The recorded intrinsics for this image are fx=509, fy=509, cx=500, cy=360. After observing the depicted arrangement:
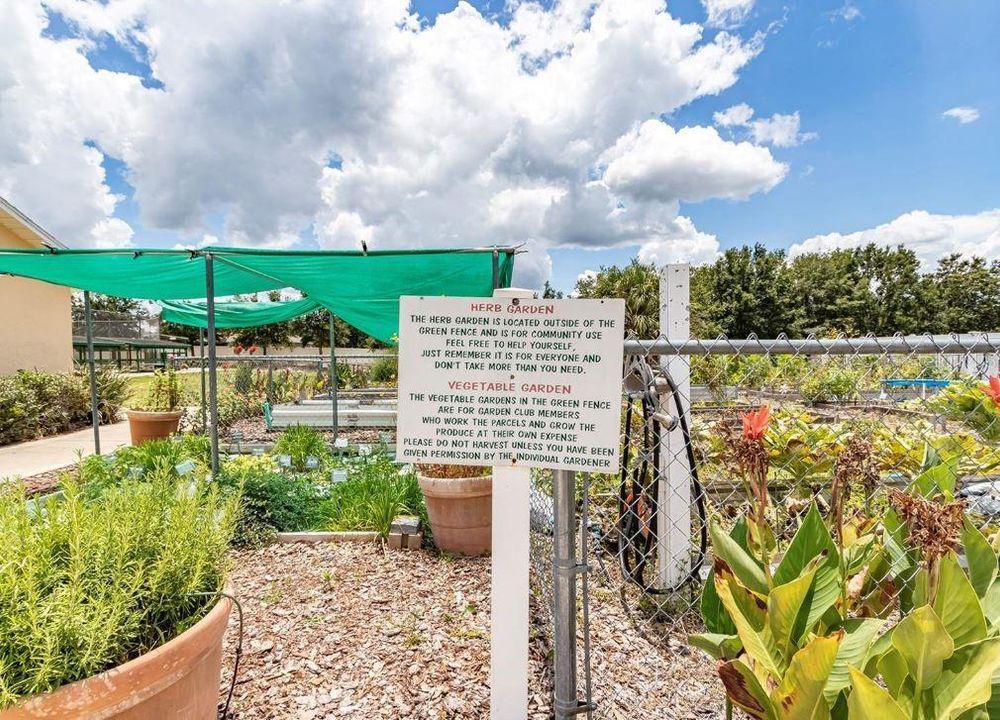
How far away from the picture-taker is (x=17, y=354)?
Answer: 9312mm

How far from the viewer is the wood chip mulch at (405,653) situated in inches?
80.6

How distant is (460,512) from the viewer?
3.39 meters

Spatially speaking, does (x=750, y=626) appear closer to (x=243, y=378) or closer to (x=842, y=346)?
(x=842, y=346)

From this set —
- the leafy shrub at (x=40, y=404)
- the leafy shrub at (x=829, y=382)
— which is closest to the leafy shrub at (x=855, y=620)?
the leafy shrub at (x=40, y=404)

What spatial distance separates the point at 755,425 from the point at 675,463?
1.23 metres

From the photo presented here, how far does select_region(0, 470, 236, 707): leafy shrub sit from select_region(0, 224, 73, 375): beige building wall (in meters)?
10.1

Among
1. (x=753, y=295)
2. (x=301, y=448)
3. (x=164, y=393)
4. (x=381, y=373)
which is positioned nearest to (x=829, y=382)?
(x=381, y=373)

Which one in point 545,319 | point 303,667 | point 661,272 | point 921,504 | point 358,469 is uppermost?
point 661,272

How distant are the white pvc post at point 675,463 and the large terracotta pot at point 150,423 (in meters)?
6.92

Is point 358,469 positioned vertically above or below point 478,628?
above

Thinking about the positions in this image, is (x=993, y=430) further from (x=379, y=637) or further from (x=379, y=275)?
(x=379, y=275)

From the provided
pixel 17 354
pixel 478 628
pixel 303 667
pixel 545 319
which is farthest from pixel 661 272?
pixel 17 354

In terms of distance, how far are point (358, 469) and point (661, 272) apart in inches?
128

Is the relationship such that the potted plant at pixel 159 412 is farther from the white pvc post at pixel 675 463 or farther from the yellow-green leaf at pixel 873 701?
the yellow-green leaf at pixel 873 701
